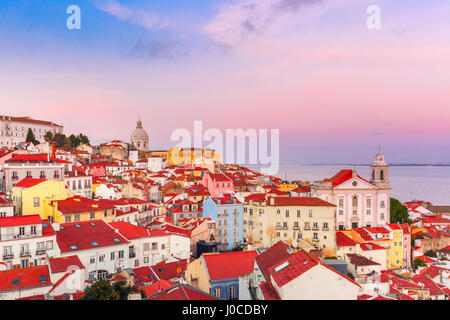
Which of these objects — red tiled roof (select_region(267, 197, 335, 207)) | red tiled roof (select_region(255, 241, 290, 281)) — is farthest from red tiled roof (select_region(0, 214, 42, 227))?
red tiled roof (select_region(267, 197, 335, 207))

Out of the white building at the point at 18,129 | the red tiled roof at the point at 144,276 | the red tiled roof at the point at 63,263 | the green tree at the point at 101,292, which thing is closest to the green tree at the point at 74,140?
the white building at the point at 18,129

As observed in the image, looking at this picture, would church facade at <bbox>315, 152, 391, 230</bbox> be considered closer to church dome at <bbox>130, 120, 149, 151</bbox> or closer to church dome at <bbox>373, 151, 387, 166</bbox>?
church dome at <bbox>373, 151, 387, 166</bbox>

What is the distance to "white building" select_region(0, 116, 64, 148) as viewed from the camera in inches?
1500

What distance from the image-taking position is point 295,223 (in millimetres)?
15602

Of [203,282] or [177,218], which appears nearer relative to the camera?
[203,282]

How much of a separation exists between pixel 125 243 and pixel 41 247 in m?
2.33

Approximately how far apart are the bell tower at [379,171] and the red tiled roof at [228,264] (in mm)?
14458

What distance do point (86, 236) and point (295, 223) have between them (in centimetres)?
895

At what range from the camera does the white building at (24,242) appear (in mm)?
9180

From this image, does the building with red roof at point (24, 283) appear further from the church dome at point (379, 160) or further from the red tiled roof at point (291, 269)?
the church dome at point (379, 160)

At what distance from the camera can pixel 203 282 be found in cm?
741

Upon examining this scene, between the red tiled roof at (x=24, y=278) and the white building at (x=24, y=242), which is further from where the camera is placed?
the white building at (x=24, y=242)
